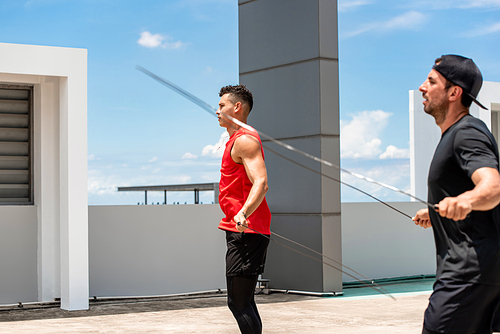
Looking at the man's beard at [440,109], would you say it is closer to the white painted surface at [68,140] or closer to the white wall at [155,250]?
the white painted surface at [68,140]

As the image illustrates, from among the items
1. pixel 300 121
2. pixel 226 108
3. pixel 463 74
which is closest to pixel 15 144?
pixel 300 121

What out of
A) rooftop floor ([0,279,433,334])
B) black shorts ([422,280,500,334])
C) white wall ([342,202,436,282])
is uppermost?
black shorts ([422,280,500,334])

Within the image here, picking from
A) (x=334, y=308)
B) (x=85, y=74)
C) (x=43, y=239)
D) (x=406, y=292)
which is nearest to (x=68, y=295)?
(x=43, y=239)

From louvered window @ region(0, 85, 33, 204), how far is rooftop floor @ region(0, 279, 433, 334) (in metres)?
1.38

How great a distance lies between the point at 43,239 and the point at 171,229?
156 centimetres

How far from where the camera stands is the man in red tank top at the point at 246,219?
3502 mm

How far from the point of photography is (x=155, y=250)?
293 inches

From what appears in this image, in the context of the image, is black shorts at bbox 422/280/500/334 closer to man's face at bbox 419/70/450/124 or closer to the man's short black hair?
man's face at bbox 419/70/450/124

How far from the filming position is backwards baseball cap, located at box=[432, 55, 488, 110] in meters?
2.34

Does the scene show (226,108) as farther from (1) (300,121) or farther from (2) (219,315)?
(1) (300,121)

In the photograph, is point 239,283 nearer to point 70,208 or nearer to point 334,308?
point 334,308

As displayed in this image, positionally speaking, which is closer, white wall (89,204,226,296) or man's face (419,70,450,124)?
man's face (419,70,450,124)

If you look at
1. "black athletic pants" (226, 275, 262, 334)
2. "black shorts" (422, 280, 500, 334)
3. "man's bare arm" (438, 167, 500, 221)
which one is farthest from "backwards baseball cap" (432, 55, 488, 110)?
"black athletic pants" (226, 275, 262, 334)

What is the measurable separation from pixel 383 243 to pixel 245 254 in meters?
5.96
